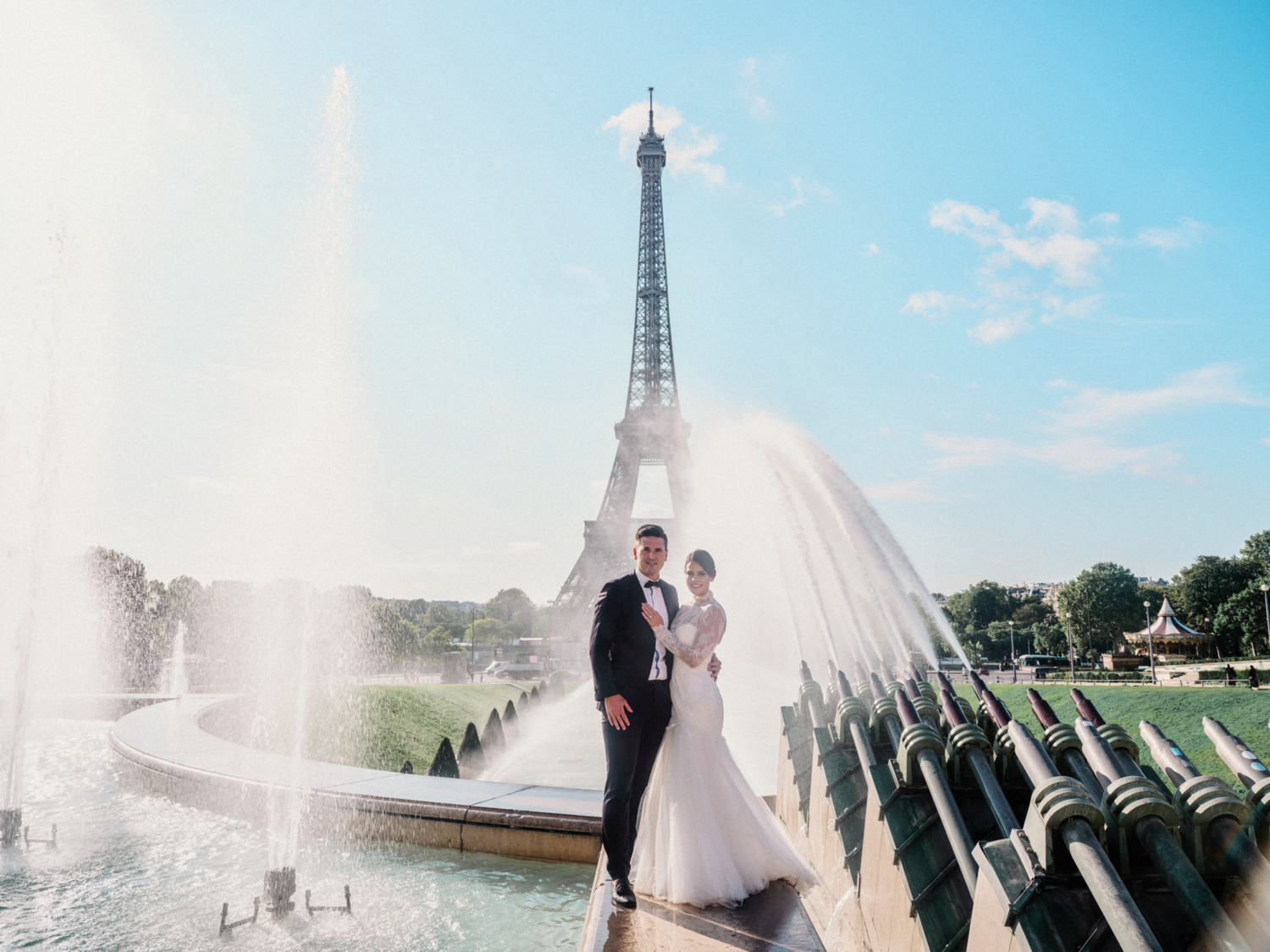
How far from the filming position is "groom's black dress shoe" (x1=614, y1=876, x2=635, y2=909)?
3.75m

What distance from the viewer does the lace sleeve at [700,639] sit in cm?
400

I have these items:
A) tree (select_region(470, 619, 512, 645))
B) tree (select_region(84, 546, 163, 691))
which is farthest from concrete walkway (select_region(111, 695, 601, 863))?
tree (select_region(470, 619, 512, 645))

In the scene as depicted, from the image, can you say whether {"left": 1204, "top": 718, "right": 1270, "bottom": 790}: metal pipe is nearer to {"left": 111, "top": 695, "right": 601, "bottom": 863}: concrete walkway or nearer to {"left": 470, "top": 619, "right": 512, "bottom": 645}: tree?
{"left": 111, "top": 695, "right": 601, "bottom": 863}: concrete walkway

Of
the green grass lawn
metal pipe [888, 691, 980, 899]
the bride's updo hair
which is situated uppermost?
the bride's updo hair

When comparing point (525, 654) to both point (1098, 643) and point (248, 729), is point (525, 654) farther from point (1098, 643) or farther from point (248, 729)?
point (248, 729)

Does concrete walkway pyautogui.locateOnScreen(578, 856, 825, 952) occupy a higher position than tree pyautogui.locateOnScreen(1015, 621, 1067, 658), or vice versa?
concrete walkway pyautogui.locateOnScreen(578, 856, 825, 952)

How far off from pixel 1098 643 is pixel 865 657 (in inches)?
2900

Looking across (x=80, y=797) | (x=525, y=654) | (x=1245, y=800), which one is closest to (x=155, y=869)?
Answer: (x=80, y=797)

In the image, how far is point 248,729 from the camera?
58.4 ft

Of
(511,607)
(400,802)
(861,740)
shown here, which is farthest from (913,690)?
(511,607)

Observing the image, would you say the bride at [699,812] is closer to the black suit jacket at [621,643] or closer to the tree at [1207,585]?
the black suit jacket at [621,643]

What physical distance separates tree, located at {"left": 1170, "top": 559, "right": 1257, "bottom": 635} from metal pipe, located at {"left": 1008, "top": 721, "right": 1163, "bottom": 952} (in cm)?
7552

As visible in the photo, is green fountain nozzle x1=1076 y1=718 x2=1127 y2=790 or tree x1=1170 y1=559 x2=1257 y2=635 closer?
green fountain nozzle x1=1076 y1=718 x2=1127 y2=790

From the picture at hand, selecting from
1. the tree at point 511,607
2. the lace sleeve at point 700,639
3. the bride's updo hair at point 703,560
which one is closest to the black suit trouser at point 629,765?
the lace sleeve at point 700,639
